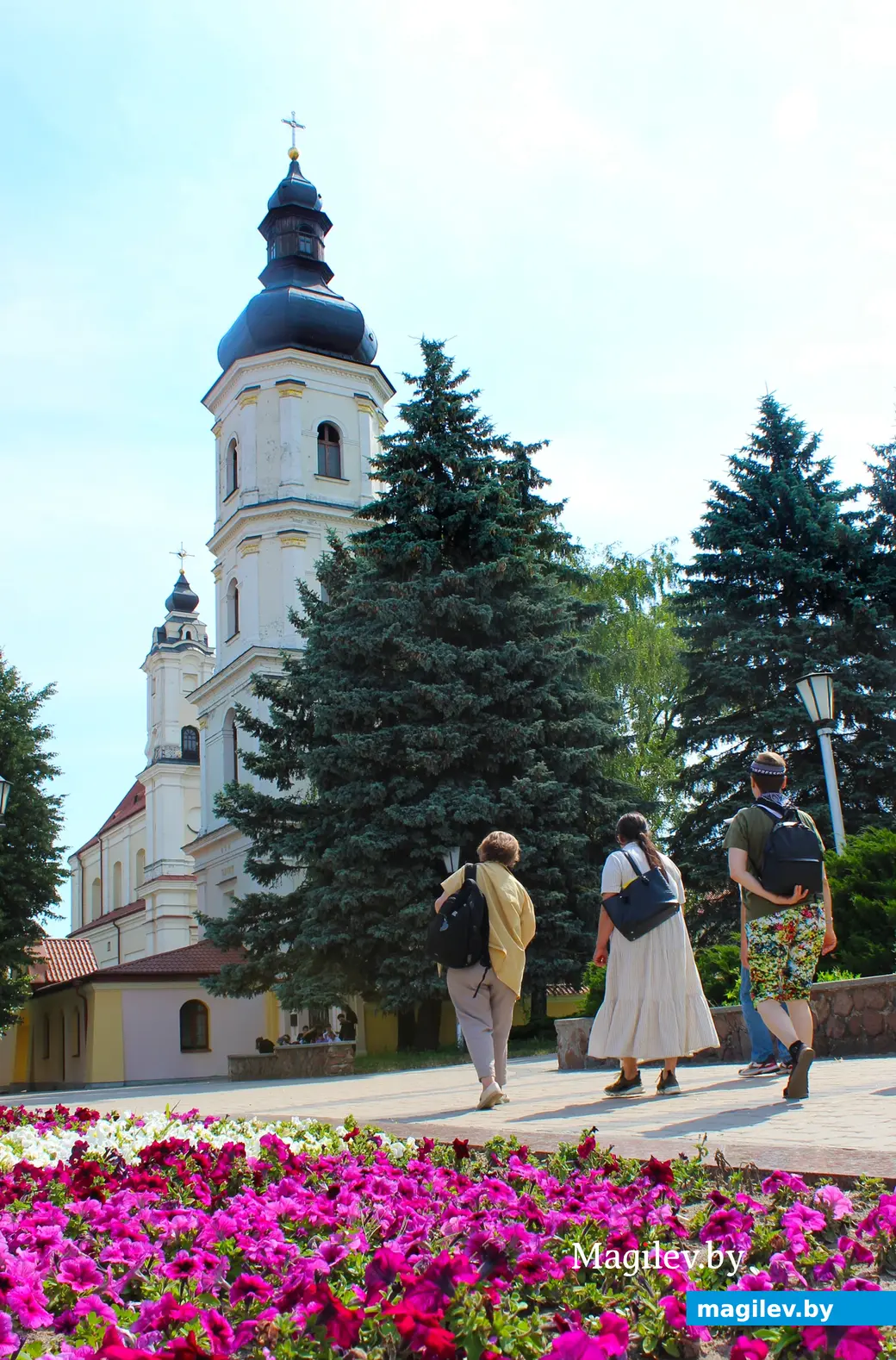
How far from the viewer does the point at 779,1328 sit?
2580 millimetres

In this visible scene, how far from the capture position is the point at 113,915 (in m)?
66.2

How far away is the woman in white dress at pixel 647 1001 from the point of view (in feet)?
26.2

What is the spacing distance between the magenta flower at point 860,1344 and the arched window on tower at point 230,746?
3826 cm

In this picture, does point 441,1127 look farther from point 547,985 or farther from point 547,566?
point 547,566

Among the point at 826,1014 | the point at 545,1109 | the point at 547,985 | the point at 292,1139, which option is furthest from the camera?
the point at 547,985

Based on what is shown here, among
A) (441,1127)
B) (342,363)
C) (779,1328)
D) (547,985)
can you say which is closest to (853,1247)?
(779,1328)

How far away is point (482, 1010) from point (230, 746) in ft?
109

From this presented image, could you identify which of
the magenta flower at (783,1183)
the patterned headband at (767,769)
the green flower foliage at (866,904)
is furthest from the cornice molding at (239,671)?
the magenta flower at (783,1183)

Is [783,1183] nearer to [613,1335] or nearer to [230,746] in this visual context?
[613,1335]

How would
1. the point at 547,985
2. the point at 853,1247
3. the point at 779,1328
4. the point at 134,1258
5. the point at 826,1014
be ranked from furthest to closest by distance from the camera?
the point at 547,985 → the point at 826,1014 → the point at 134,1258 → the point at 853,1247 → the point at 779,1328

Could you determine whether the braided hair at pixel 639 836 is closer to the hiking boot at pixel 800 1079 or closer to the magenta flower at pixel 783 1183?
the hiking boot at pixel 800 1079

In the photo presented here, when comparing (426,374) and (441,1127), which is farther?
(426,374)

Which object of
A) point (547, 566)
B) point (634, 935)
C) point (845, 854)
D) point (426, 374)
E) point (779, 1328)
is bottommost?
point (779, 1328)

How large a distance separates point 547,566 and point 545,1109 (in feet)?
64.8
